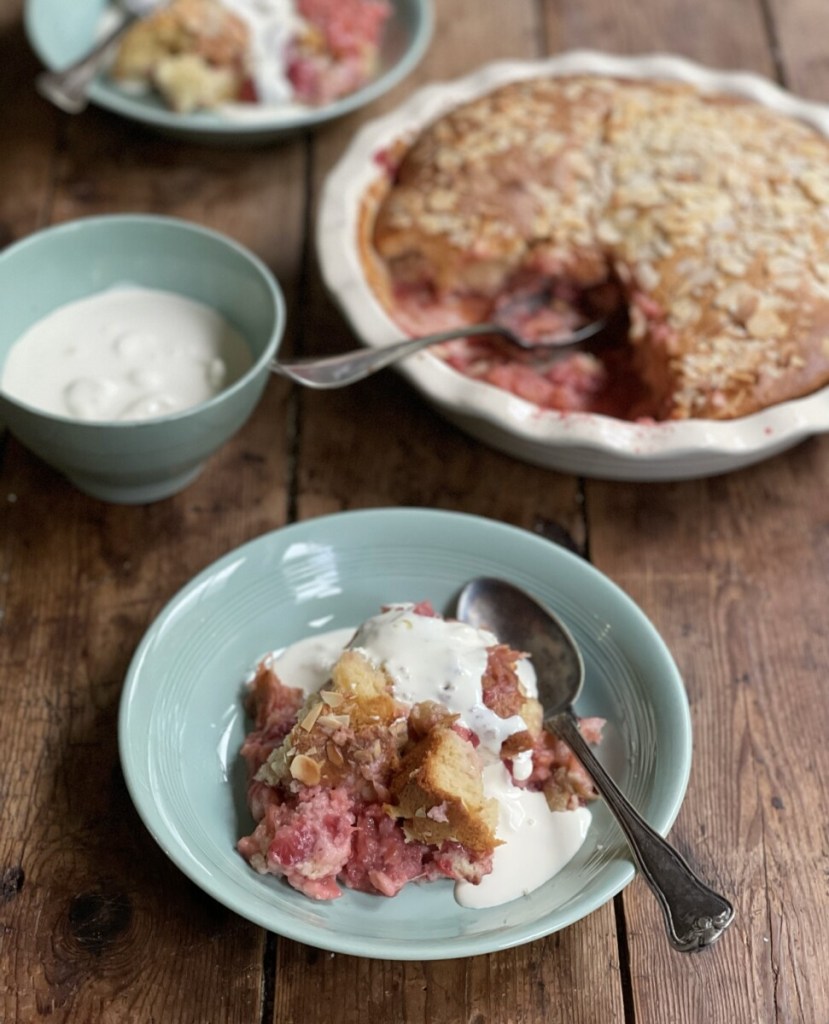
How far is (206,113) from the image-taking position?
191 cm

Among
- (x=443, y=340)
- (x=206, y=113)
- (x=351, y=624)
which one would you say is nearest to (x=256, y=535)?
(x=351, y=624)

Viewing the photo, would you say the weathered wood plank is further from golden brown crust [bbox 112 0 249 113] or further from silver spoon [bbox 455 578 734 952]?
golden brown crust [bbox 112 0 249 113]

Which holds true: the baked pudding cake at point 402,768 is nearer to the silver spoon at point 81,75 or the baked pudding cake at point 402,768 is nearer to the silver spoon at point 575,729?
the silver spoon at point 575,729

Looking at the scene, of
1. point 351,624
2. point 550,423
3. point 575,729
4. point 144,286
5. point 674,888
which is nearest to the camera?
point 674,888

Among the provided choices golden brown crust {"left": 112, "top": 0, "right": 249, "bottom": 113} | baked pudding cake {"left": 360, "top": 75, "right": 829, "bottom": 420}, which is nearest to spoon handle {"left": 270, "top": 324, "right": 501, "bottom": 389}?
baked pudding cake {"left": 360, "top": 75, "right": 829, "bottom": 420}

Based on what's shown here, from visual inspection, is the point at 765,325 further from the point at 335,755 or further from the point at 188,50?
→ the point at 188,50

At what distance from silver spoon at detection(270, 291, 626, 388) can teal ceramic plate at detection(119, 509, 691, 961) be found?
0.20 metres

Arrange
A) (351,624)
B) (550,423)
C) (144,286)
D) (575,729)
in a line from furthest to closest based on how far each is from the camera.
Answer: (144,286) < (550,423) < (351,624) < (575,729)

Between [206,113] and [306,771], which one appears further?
[206,113]

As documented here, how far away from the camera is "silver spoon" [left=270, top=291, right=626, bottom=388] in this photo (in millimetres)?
1408

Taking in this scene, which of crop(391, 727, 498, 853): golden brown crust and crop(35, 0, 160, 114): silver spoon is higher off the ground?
crop(35, 0, 160, 114): silver spoon

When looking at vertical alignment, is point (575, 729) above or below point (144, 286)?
below

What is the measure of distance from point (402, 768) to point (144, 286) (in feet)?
2.65

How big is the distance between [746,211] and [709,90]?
14.0 inches
